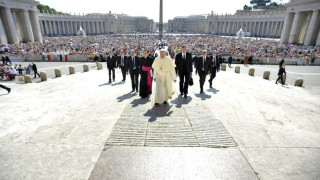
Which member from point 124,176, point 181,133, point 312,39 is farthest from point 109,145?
point 312,39

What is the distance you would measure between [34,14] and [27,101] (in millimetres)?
53073

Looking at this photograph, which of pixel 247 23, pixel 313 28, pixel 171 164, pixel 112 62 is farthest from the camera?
pixel 247 23

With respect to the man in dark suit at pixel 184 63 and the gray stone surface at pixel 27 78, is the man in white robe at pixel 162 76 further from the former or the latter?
the gray stone surface at pixel 27 78

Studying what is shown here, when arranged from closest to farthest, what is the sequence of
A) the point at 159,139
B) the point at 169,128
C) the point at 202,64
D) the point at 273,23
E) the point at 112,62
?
the point at 159,139, the point at 169,128, the point at 202,64, the point at 112,62, the point at 273,23

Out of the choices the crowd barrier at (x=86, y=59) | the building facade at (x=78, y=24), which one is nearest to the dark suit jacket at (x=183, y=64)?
the crowd barrier at (x=86, y=59)

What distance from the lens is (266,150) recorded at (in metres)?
3.67

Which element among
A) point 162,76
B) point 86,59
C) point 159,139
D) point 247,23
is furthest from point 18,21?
point 247,23

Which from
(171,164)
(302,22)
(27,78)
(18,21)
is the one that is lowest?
(27,78)

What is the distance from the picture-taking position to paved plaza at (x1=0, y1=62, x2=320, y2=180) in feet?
10.3

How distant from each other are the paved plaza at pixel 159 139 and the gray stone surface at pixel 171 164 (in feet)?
0.05

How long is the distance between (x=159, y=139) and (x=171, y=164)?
0.84 meters

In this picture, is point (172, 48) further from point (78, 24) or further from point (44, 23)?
point (78, 24)

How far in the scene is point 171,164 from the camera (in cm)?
327

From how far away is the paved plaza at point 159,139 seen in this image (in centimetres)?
314
